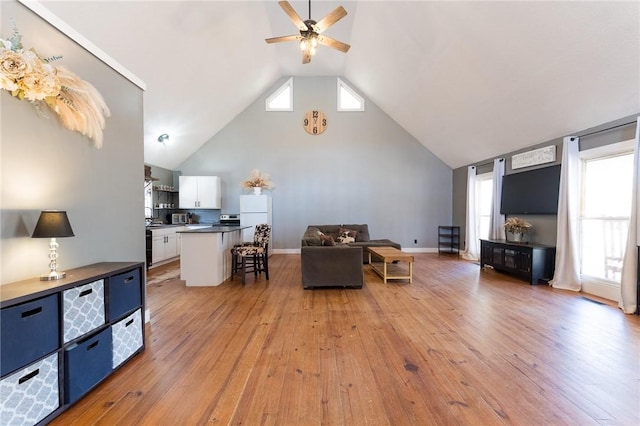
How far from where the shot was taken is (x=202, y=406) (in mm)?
1606

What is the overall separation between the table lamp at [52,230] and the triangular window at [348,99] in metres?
6.97

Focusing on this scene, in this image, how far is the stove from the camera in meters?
7.13

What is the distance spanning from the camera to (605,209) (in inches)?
150

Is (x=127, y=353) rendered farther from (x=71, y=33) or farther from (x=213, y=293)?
(x=71, y=33)

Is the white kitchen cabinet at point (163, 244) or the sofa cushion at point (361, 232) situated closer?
the white kitchen cabinet at point (163, 244)

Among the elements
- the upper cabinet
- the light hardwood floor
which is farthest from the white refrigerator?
the light hardwood floor

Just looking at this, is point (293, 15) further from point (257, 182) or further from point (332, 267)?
point (257, 182)

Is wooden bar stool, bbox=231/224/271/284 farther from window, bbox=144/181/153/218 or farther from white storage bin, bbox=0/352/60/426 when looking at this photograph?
window, bbox=144/181/153/218

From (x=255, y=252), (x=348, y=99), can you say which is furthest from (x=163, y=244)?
(x=348, y=99)

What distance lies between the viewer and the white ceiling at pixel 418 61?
2.98m

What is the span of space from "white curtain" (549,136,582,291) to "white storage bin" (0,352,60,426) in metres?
6.00

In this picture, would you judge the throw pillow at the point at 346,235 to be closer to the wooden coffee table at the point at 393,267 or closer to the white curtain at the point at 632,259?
the wooden coffee table at the point at 393,267

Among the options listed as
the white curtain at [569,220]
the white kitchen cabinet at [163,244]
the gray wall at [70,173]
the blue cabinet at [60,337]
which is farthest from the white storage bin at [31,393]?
the white curtain at [569,220]

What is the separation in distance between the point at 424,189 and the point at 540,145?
10.3 ft
